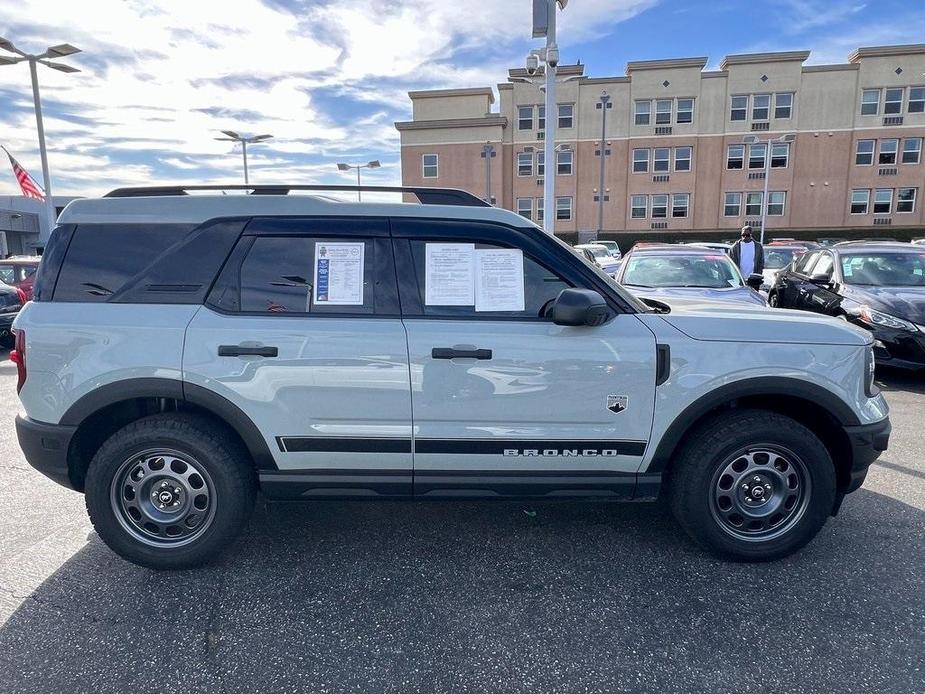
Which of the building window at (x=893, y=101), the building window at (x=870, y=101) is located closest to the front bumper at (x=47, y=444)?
the building window at (x=870, y=101)

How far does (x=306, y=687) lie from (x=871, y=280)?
337 inches

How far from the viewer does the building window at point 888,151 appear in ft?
124

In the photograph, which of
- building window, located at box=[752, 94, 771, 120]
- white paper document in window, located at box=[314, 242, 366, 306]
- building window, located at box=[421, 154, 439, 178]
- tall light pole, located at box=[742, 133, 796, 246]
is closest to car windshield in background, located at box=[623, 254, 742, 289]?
Result: white paper document in window, located at box=[314, 242, 366, 306]

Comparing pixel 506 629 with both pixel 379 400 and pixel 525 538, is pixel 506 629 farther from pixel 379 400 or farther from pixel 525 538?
pixel 379 400

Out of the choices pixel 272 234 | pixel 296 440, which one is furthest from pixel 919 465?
pixel 272 234

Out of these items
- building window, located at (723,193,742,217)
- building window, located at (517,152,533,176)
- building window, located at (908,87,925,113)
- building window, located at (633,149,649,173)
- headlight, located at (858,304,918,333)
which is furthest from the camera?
building window, located at (517,152,533,176)

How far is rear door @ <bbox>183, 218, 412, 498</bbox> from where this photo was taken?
2.99 m

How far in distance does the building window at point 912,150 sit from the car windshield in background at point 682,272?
130 feet

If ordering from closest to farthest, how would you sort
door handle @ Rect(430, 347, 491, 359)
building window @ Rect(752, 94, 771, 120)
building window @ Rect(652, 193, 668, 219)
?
door handle @ Rect(430, 347, 491, 359), building window @ Rect(752, 94, 771, 120), building window @ Rect(652, 193, 668, 219)

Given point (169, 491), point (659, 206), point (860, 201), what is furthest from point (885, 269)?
point (860, 201)

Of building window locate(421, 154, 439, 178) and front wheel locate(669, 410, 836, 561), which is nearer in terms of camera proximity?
front wheel locate(669, 410, 836, 561)

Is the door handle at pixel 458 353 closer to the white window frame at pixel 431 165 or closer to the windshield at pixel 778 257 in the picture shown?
the windshield at pixel 778 257

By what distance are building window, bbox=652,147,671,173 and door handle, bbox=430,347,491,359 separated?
4108 centimetres

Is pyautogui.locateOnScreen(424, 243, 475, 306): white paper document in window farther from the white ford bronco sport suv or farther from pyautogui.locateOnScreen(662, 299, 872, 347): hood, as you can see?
pyautogui.locateOnScreen(662, 299, 872, 347): hood
